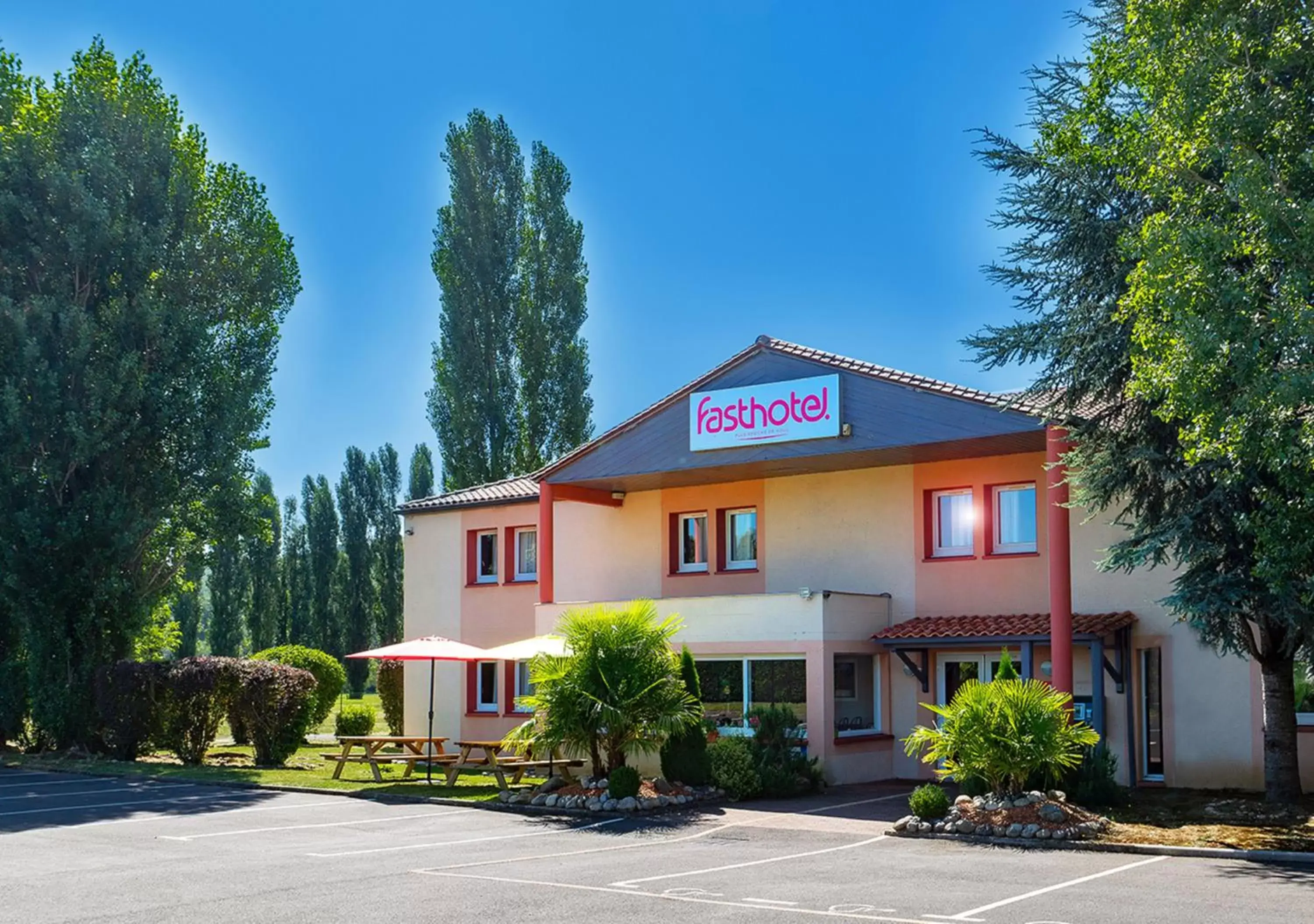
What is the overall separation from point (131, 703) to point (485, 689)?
7073mm

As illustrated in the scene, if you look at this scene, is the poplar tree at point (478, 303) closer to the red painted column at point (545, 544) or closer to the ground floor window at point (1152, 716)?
the red painted column at point (545, 544)

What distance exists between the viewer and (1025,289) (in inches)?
742

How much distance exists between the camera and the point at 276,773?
2347 cm

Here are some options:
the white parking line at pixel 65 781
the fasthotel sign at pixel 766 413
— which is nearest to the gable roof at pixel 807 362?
the fasthotel sign at pixel 766 413

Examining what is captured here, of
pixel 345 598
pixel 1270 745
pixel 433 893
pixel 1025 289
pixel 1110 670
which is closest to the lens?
pixel 433 893

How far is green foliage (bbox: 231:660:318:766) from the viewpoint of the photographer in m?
24.8

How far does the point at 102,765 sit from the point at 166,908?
14832mm

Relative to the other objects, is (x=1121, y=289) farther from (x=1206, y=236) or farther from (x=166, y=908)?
(x=166, y=908)

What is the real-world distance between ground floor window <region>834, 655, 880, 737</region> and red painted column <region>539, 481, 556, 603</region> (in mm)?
5945

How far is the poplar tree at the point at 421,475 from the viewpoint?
55281 millimetres

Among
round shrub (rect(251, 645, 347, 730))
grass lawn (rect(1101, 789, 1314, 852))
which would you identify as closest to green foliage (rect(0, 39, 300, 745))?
round shrub (rect(251, 645, 347, 730))

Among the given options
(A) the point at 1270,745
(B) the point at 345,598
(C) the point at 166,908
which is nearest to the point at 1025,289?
(A) the point at 1270,745

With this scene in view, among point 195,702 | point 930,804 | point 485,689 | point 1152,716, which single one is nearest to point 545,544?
point 485,689

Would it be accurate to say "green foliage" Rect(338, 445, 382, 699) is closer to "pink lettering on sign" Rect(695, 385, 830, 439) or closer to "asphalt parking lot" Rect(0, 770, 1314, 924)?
"pink lettering on sign" Rect(695, 385, 830, 439)
